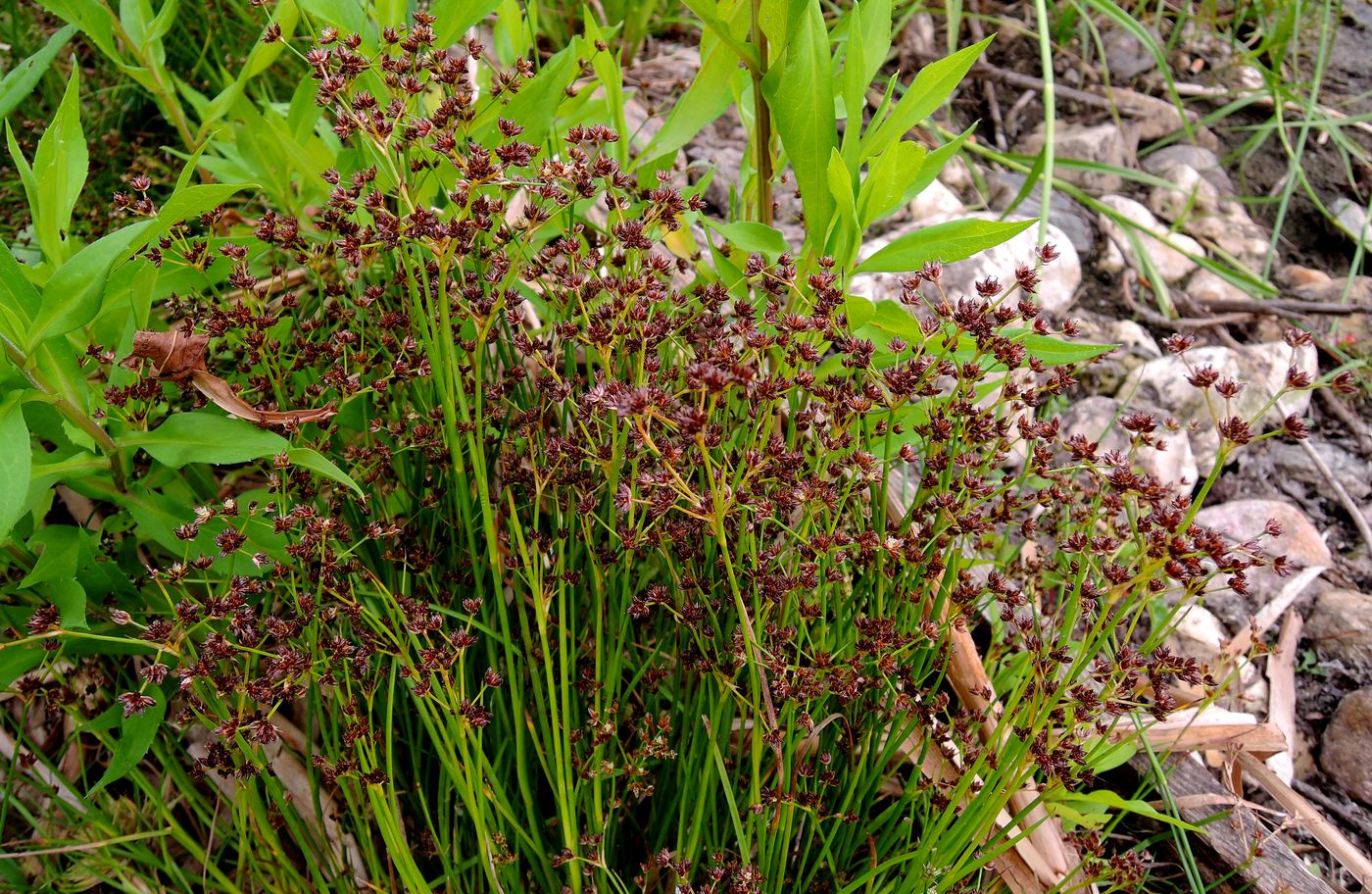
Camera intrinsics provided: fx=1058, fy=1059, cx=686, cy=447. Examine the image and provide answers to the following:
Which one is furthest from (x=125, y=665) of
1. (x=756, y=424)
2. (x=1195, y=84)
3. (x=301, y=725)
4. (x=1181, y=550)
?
(x=1195, y=84)

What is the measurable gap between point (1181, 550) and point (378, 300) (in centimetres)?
124

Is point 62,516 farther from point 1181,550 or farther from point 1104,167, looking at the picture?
point 1104,167

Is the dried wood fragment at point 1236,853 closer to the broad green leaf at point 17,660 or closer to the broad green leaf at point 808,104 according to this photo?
the broad green leaf at point 808,104

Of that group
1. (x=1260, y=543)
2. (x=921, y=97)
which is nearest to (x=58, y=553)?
(x=921, y=97)

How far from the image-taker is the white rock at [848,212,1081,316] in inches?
114

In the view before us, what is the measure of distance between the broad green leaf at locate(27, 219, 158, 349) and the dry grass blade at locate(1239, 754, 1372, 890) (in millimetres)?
2013

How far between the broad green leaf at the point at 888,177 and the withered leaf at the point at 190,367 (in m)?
0.89

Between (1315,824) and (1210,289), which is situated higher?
(1210,289)

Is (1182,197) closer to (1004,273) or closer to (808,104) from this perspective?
(1004,273)

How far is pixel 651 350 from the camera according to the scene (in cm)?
155

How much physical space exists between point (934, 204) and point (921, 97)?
5.28ft

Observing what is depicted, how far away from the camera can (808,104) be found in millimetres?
1631

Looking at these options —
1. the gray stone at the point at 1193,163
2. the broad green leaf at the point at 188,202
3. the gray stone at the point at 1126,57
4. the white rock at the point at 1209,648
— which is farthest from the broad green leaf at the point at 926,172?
the gray stone at the point at 1126,57

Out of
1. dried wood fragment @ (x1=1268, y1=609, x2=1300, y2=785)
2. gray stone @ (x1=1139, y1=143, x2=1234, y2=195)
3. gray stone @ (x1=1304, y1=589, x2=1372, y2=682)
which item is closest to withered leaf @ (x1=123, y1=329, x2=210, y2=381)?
dried wood fragment @ (x1=1268, y1=609, x2=1300, y2=785)
